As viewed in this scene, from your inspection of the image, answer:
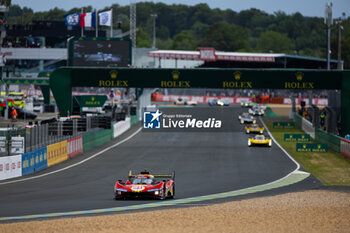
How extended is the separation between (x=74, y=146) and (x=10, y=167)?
11.5 metres

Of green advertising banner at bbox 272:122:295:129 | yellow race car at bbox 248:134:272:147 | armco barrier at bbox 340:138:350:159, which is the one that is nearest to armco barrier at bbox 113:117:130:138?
yellow race car at bbox 248:134:272:147

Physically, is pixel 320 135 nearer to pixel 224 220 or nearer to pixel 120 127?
pixel 120 127

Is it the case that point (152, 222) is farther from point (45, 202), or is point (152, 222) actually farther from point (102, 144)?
point (102, 144)

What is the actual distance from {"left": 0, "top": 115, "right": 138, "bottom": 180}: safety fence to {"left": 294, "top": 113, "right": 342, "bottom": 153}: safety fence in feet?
56.4

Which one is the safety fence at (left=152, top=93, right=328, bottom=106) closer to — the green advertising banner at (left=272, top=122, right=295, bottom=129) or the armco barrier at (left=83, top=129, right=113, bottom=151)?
the green advertising banner at (left=272, top=122, right=295, bottom=129)

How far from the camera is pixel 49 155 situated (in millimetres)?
37406

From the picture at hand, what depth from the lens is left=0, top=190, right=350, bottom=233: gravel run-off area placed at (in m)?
18.8

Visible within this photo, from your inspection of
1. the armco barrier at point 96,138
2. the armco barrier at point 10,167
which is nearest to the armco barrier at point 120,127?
the armco barrier at point 96,138

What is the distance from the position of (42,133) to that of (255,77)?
16.9m

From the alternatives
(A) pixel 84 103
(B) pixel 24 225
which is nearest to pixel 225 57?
(A) pixel 84 103

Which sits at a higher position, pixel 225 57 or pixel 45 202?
pixel 225 57

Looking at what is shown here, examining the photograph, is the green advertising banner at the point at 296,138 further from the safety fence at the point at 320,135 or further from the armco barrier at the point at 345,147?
the armco barrier at the point at 345,147

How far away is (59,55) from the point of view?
125188mm

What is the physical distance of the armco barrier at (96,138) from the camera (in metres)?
47.6
